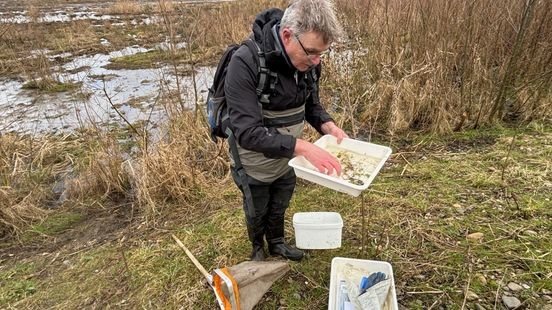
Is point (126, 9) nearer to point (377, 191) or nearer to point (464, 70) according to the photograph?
point (464, 70)

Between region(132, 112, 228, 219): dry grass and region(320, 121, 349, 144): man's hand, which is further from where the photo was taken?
region(132, 112, 228, 219): dry grass

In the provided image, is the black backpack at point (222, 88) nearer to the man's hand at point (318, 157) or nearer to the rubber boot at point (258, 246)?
the man's hand at point (318, 157)

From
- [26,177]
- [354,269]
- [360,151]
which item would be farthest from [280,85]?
[26,177]

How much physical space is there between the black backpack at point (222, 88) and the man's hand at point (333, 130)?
1.90 ft

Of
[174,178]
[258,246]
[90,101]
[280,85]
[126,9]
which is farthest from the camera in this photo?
[126,9]

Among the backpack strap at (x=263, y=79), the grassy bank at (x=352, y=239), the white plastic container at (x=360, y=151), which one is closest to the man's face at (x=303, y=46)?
the backpack strap at (x=263, y=79)

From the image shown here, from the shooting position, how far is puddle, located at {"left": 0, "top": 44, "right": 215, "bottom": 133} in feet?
18.9

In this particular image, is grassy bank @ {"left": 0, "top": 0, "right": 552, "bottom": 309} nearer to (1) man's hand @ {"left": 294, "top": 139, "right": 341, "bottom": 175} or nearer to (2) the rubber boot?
(2) the rubber boot

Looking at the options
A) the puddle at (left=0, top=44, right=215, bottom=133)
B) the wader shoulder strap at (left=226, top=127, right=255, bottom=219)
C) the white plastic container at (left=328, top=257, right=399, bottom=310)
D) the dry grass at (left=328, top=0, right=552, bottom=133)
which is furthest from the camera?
the puddle at (left=0, top=44, right=215, bottom=133)

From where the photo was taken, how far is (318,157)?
1723mm

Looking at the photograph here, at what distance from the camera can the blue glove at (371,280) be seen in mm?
1985

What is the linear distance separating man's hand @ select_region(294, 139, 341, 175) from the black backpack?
1.00ft

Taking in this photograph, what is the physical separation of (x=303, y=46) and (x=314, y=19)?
13 centimetres

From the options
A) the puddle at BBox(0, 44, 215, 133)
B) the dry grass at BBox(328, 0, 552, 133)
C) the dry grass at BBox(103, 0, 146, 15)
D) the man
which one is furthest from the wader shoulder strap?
the dry grass at BBox(103, 0, 146, 15)
